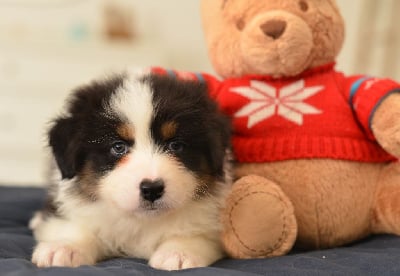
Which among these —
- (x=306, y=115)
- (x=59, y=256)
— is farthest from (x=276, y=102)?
(x=59, y=256)

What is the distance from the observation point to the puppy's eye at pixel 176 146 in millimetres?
1565

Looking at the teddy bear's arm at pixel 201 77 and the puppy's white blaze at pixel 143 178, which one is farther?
the teddy bear's arm at pixel 201 77

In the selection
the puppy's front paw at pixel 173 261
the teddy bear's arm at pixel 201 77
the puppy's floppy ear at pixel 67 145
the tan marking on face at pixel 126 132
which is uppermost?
the teddy bear's arm at pixel 201 77

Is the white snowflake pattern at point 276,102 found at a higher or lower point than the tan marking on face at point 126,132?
higher

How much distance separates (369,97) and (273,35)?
410 millimetres

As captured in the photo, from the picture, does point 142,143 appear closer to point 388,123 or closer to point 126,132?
point 126,132

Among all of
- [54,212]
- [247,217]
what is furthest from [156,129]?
[54,212]

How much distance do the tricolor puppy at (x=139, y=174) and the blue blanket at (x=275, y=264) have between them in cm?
8

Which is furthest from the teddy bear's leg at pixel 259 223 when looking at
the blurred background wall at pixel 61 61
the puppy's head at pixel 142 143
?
the blurred background wall at pixel 61 61

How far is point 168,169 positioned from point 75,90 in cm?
53

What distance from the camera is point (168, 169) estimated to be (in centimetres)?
148

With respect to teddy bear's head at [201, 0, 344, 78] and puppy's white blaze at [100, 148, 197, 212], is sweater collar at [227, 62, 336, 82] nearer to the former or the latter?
teddy bear's head at [201, 0, 344, 78]

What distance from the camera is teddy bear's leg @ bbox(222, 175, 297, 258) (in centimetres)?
154

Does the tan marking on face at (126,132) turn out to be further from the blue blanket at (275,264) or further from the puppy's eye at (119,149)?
the blue blanket at (275,264)
